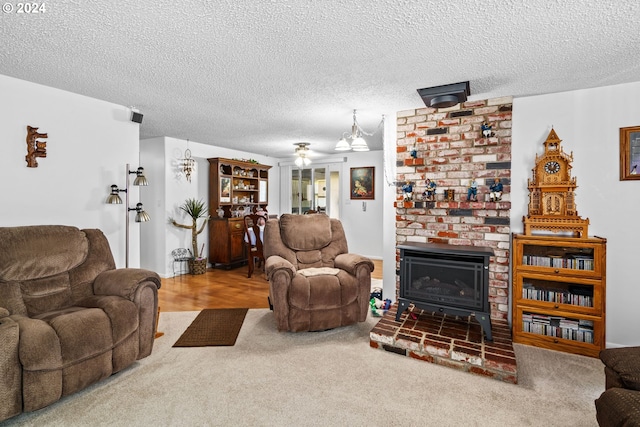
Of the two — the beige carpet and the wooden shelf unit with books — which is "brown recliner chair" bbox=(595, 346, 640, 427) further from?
the wooden shelf unit with books

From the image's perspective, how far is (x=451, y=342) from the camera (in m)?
2.53

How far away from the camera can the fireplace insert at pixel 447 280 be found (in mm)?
2684

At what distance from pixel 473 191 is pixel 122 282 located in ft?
10.3

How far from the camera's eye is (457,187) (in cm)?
329

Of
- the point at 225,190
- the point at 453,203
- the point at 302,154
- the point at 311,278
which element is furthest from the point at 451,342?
the point at 225,190

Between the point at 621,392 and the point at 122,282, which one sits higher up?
the point at 122,282

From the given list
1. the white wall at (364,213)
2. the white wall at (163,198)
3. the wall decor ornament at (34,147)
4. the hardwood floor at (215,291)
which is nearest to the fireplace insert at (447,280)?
the hardwood floor at (215,291)

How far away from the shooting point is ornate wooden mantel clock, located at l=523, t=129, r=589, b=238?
2795 mm

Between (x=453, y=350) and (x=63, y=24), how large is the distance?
10.8ft

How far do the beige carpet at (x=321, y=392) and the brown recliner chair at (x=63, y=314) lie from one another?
18 cm

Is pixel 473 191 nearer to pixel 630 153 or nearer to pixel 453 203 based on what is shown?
pixel 453 203

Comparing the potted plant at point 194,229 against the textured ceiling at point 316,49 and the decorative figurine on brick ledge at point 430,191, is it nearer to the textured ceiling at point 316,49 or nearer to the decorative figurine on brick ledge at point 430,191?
the textured ceiling at point 316,49

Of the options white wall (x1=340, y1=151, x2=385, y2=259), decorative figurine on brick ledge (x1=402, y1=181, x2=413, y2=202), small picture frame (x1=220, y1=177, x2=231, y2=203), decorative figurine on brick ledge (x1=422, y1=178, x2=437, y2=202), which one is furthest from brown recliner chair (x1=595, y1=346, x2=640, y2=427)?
small picture frame (x1=220, y1=177, x2=231, y2=203)

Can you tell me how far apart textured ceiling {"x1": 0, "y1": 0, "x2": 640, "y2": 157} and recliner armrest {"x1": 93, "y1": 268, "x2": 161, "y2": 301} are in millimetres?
1568
